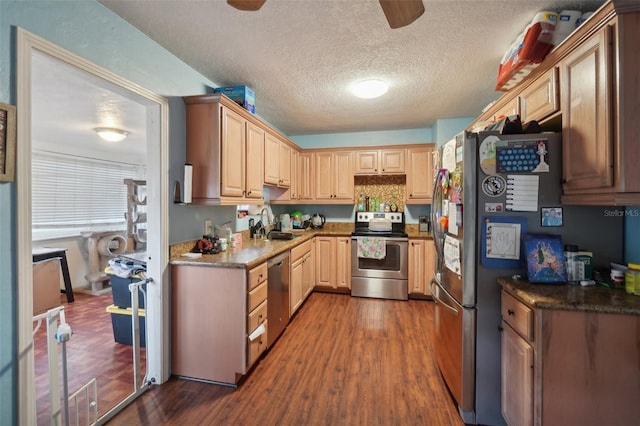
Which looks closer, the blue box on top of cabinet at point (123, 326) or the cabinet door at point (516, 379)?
the cabinet door at point (516, 379)

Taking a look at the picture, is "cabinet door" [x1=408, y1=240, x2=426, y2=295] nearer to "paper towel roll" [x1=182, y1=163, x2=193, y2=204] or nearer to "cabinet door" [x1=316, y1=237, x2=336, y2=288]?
"cabinet door" [x1=316, y1=237, x2=336, y2=288]

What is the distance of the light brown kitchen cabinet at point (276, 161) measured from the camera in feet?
9.91

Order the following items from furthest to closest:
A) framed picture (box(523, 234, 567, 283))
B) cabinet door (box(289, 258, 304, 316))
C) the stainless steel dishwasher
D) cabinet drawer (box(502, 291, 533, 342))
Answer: cabinet door (box(289, 258, 304, 316)), the stainless steel dishwasher, framed picture (box(523, 234, 567, 283)), cabinet drawer (box(502, 291, 533, 342))

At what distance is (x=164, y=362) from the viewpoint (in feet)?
6.51

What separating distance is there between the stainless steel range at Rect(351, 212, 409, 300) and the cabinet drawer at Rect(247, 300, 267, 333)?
183cm

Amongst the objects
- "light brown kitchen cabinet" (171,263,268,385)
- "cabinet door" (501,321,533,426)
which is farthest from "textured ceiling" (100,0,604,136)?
"cabinet door" (501,321,533,426)

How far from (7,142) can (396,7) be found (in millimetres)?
1750

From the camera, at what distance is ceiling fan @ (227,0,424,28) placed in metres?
1.11

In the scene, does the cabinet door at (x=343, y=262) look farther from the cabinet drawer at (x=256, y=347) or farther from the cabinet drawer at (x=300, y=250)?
the cabinet drawer at (x=256, y=347)

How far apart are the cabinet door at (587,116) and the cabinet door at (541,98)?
0.05 metres

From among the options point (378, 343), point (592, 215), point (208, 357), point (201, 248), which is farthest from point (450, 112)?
point (208, 357)

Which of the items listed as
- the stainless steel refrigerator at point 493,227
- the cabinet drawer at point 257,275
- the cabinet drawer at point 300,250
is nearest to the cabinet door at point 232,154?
the cabinet drawer at point 257,275

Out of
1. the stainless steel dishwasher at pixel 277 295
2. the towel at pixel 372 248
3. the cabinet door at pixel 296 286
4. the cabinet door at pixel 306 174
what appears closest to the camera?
the stainless steel dishwasher at pixel 277 295

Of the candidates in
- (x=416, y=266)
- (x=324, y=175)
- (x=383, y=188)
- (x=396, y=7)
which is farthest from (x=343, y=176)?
(x=396, y=7)
